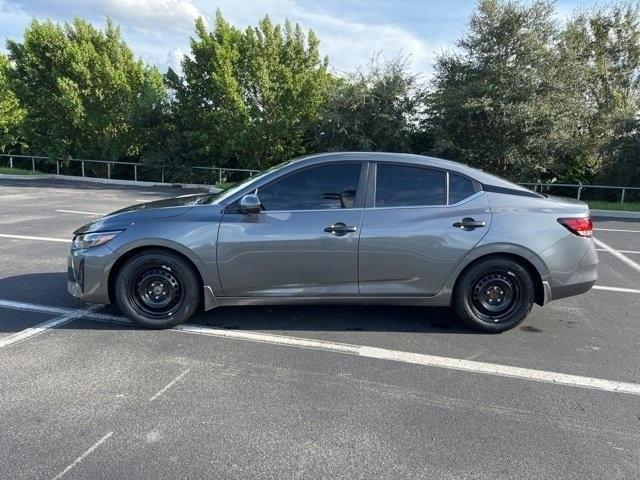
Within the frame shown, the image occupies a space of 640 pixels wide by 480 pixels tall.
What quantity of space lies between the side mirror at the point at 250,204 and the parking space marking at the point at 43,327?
201 cm

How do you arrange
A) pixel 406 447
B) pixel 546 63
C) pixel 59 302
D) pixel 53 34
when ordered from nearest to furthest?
pixel 406 447, pixel 59 302, pixel 546 63, pixel 53 34

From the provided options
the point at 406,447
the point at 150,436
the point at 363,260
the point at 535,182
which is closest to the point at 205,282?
the point at 363,260

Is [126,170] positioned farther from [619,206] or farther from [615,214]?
[619,206]

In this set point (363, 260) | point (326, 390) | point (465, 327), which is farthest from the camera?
point (465, 327)

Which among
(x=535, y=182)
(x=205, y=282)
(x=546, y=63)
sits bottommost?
(x=205, y=282)

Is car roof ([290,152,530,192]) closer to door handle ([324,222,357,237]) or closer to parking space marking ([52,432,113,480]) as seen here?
door handle ([324,222,357,237])

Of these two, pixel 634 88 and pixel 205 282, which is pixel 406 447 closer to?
pixel 205 282

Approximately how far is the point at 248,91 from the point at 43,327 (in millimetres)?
18557

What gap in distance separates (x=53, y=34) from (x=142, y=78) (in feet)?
13.8

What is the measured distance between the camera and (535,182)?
1861 centimetres

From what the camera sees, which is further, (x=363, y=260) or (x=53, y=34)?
(x=53, y=34)

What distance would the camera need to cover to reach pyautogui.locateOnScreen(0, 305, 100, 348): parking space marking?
4.18 metres

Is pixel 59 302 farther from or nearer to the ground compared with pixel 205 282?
nearer to the ground

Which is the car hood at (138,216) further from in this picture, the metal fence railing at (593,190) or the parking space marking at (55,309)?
the metal fence railing at (593,190)
